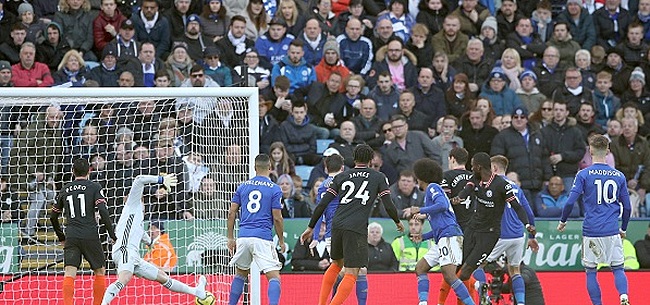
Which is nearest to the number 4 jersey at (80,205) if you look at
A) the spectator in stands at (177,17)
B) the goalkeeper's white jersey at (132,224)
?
the goalkeeper's white jersey at (132,224)

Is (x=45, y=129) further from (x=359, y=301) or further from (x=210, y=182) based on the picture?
(x=359, y=301)

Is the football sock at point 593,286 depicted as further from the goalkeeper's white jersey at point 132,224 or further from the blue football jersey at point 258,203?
the goalkeeper's white jersey at point 132,224

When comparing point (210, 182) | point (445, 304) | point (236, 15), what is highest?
point (236, 15)

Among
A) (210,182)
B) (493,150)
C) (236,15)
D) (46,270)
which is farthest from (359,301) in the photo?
(236,15)

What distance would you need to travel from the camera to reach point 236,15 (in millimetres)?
20422

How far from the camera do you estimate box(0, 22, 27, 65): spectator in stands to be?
63.0ft

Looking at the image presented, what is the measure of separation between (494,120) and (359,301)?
6.02m

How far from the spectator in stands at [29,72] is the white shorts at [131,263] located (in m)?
5.18

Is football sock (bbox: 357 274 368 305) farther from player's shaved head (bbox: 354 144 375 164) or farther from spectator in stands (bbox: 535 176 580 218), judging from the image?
spectator in stands (bbox: 535 176 580 218)

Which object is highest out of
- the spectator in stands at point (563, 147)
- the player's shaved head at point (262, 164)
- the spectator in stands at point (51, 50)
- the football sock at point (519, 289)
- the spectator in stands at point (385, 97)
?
the spectator in stands at point (51, 50)

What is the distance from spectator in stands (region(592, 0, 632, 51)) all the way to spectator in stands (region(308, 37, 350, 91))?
5219mm

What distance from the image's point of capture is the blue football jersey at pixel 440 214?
1391 centimetres

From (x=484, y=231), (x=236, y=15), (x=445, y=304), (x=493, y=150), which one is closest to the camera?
(x=484, y=231)

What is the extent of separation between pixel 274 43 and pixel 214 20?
1077 mm
